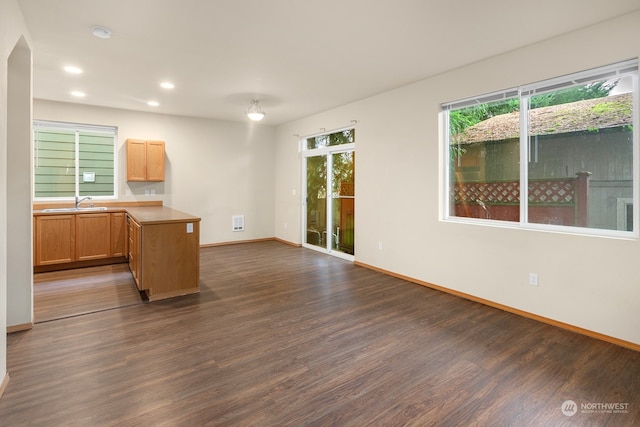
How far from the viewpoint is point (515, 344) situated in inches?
108

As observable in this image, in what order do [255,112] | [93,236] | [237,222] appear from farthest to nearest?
[237,222] < [255,112] < [93,236]

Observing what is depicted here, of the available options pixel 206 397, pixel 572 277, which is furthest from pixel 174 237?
pixel 572 277

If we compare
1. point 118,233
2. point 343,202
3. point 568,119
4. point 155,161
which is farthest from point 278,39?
point 118,233

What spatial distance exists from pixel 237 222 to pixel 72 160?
3157 mm

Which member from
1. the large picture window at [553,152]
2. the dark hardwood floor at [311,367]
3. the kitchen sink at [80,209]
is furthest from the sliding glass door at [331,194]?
the kitchen sink at [80,209]

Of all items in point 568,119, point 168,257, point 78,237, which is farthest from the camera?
point 78,237

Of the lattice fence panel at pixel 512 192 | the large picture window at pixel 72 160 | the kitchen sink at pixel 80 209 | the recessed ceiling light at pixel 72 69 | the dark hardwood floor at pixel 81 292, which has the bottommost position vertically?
the dark hardwood floor at pixel 81 292

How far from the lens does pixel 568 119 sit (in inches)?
124

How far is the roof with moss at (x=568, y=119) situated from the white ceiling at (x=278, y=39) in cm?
69

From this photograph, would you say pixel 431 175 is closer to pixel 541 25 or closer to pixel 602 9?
pixel 541 25

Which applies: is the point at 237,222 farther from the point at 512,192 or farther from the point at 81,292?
the point at 512,192

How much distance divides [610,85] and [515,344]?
242 cm

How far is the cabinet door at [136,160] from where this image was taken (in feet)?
19.3

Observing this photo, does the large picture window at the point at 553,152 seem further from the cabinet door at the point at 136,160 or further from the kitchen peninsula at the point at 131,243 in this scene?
the cabinet door at the point at 136,160
